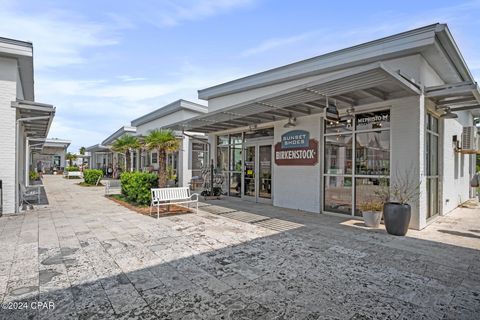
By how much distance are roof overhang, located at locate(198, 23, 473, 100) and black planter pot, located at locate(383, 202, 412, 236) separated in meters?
3.68

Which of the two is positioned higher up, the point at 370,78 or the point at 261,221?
the point at 370,78

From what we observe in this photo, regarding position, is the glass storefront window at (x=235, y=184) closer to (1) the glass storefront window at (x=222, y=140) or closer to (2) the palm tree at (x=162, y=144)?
(1) the glass storefront window at (x=222, y=140)

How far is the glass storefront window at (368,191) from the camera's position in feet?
22.1

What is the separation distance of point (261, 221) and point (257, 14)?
6282 millimetres

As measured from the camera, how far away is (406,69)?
653cm

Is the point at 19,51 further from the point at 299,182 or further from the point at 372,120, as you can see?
the point at 372,120

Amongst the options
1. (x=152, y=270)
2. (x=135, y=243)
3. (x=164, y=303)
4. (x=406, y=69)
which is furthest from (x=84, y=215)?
(x=406, y=69)

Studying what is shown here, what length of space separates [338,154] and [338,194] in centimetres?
118

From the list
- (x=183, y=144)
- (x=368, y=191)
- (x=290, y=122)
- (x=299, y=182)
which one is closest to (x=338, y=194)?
(x=368, y=191)

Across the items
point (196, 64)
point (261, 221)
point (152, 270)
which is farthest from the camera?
point (196, 64)

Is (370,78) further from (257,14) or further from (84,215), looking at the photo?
(84,215)

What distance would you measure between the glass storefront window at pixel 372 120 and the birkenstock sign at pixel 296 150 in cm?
141

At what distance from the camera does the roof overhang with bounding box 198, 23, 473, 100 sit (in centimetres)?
598

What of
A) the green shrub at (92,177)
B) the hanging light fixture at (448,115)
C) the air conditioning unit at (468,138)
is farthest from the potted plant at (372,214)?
the green shrub at (92,177)
